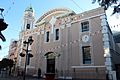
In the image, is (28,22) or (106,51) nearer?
(106,51)

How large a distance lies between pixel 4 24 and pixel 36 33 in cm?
1812

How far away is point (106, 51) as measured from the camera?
1816cm

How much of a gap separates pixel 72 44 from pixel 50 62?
13.9 feet

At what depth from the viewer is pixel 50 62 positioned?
23.7m

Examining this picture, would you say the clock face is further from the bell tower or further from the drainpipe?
the bell tower

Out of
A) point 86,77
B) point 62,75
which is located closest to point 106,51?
point 86,77

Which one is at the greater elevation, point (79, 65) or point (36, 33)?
point (36, 33)

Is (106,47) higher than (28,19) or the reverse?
the reverse

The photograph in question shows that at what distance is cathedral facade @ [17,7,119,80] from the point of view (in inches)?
736

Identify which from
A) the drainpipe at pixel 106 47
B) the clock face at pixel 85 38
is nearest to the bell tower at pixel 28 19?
the clock face at pixel 85 38

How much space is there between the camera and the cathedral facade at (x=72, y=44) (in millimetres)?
18688

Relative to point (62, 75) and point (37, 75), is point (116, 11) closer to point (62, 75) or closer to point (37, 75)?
point (62, 75)

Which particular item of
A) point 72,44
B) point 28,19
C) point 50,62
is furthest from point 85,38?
point 28,19

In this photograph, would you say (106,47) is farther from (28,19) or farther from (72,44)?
(28,19)
